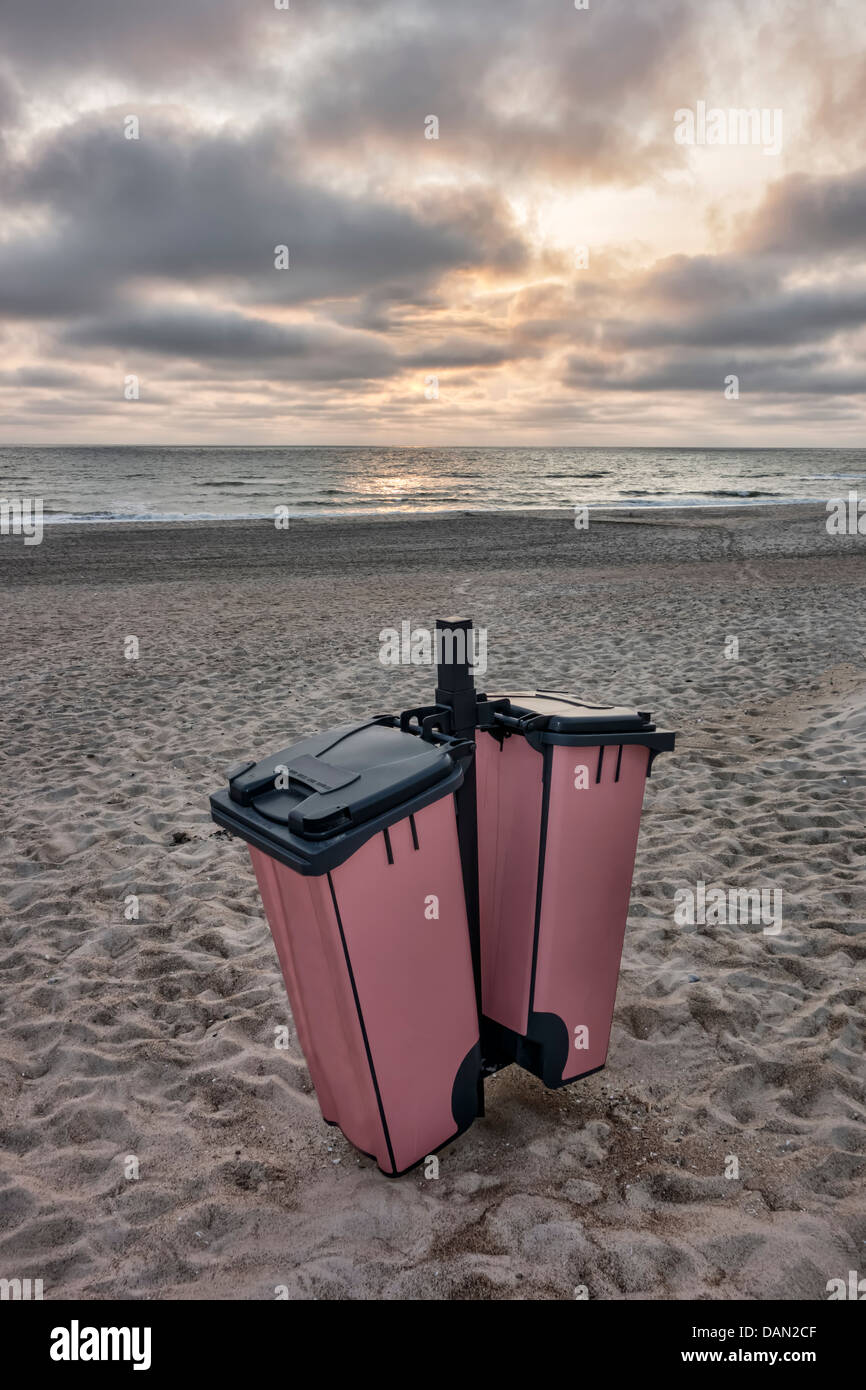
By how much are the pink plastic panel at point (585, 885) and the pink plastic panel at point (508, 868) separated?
5cm

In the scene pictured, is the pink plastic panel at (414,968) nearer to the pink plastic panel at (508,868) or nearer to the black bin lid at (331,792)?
the black bin lid at (331,792)

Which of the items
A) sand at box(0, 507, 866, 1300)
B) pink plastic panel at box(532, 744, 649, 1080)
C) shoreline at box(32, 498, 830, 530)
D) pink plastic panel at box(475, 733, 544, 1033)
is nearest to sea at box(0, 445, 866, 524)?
shoreline at box(32, 498, 830, 530)

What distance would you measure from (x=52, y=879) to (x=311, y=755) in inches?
109

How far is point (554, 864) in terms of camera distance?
235 cm

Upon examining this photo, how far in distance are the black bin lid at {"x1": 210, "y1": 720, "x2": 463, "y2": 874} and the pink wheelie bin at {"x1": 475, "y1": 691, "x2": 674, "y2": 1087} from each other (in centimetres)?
33

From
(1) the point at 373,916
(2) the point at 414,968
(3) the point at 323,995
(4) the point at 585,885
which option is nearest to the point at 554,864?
(4) the point at 585,885

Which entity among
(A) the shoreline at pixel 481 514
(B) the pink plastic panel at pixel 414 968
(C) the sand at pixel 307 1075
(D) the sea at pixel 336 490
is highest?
(D) the sea at pixel 336 490

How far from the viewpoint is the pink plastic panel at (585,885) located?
7.62ft

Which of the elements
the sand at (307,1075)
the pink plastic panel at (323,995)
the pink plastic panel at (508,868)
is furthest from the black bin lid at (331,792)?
the sand at (307,1075)

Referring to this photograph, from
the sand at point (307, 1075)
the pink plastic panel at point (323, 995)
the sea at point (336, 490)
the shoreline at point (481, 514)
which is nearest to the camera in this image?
the pink plastic panel at point (323, 995)

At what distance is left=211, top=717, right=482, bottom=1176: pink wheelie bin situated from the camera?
6.18 ft

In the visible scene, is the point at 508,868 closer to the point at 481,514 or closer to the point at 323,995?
the point at 323,995
